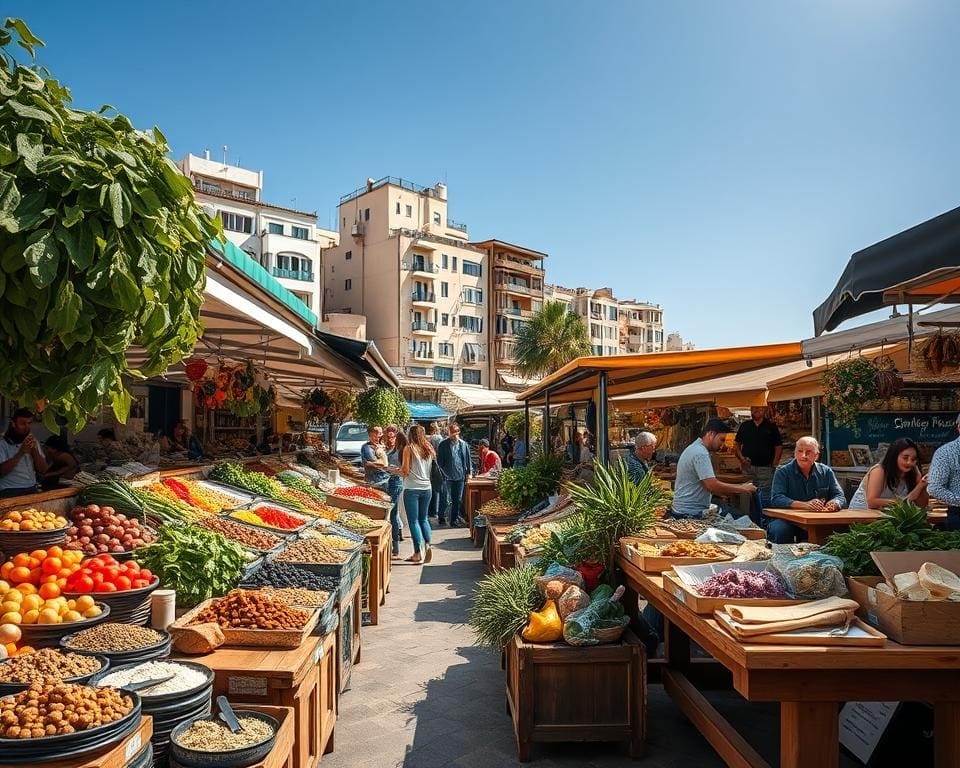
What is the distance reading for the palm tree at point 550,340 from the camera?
181 ft

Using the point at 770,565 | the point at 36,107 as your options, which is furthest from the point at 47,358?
the point at 770,565

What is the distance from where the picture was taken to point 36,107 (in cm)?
233

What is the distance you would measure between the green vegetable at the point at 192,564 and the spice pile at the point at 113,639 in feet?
2.51

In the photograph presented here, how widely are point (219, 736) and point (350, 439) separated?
22.5 meters

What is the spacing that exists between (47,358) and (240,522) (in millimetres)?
3934

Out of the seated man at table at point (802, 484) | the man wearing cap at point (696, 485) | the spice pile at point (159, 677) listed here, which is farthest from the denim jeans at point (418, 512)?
the spice pile at point (159, 677)

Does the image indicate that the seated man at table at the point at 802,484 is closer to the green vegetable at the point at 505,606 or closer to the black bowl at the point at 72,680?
the green vegetable at the point at 505,606

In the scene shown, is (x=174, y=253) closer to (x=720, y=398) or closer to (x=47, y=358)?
(x=47, y=358)

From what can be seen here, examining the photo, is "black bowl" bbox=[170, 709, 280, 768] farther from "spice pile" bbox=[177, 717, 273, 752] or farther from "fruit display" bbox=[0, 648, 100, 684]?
"fruit display" bbox=[0, 648, 100, 684]

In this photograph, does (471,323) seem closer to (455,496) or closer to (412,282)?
(412,282)

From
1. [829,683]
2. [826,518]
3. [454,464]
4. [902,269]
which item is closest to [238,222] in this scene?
[454,464]

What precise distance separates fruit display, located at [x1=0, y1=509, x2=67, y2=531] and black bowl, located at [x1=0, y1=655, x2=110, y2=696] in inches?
55.9

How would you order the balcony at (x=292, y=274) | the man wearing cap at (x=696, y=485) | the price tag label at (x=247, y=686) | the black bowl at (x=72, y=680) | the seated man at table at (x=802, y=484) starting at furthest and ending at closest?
1. the balcony at (x=292, y=274)
2. the seated man at table at (x=802, y=484)
3. the man wearing cap at (x=696, y=485)
4. the price tag label at (x=247, y=686)
5. the black bowl at (x=72, y=680)

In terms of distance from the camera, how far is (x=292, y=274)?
162 ft
